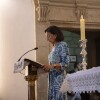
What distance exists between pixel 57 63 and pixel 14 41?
205cm

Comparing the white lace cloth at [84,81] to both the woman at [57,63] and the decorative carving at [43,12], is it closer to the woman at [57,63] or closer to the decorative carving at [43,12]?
the woman at [57,63]

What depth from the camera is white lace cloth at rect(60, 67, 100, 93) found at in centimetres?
199

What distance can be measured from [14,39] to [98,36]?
2351mm

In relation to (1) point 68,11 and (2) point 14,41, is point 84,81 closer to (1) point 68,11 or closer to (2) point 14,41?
(1) point 68,11

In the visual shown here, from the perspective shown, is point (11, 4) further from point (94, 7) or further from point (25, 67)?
point (25, 67)

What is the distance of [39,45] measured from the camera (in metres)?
4.33

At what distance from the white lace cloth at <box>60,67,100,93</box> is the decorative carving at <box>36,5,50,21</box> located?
7.02ft

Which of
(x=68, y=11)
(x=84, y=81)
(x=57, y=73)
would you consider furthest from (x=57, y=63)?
(x=68, y=11)

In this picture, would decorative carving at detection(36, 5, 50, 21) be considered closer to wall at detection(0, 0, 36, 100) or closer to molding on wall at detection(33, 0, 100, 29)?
molding on wall at detection(33, 0, 100, 29)

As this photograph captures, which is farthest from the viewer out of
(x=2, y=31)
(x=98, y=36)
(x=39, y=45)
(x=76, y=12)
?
(x=98, y=36)

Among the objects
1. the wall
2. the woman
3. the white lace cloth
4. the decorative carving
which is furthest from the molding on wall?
the white lace cloth

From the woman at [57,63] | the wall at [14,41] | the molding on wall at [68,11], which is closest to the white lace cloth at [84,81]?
the woman at [57,63]

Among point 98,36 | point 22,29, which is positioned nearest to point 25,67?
point 22,29

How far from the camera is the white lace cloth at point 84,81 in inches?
78.2
